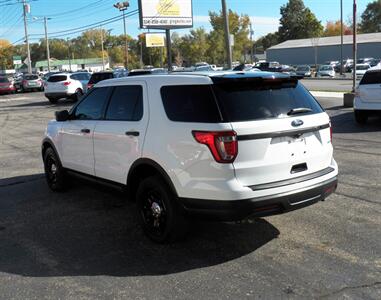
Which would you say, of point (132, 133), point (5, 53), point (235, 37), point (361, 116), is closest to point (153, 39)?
point (235, 37)

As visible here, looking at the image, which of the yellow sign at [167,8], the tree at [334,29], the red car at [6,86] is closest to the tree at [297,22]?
the tree at [334,29]

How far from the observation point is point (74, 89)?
27.3 meters

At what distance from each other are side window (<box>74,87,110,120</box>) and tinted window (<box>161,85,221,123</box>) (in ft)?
4.35

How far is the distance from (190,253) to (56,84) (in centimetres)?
2399

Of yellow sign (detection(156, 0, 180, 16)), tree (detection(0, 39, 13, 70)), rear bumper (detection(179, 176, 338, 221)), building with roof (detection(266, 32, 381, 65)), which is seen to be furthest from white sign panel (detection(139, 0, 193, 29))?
tree (detection(0, 39, 13, 70))

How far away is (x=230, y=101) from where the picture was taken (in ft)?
14.7

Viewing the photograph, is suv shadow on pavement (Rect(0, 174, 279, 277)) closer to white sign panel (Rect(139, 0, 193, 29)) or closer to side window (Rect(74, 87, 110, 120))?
side window (Rect(74, 87, 110, 120))

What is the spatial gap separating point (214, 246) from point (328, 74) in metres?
50.4

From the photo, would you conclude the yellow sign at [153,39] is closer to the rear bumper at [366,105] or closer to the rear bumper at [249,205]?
the rear bumper at [366,105]

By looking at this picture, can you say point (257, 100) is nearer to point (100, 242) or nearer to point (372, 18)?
point (100, 242)

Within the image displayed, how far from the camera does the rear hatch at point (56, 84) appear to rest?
27000mm

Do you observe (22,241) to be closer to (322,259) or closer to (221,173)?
(221,173)

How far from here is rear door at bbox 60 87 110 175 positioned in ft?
19.9

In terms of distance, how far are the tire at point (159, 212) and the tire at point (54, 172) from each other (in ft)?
7.28
